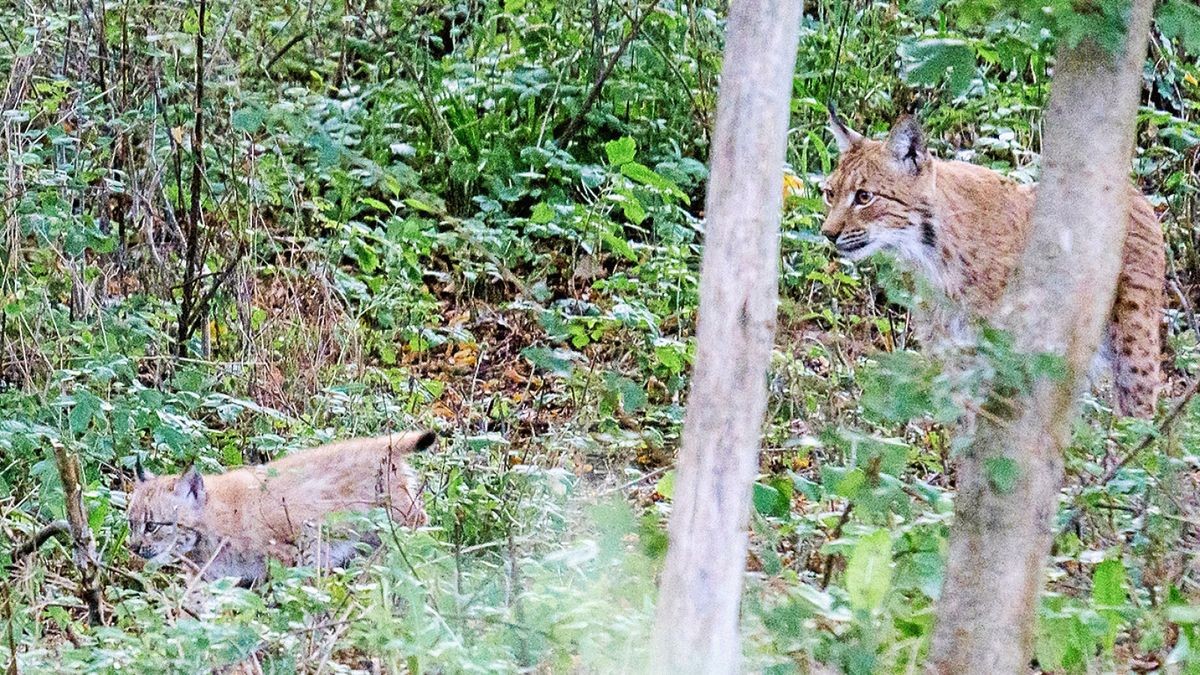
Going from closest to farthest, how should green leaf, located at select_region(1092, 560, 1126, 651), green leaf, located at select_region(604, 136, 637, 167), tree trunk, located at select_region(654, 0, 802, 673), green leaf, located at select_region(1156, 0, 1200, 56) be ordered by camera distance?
1. tree trunk, located at select_region(654, 0, 802, 673)
2. green leaf, located at select_region(1156, 0, 1200, 56)
3. green leaf, located at select_region(1092, 560, 1126, 651)
4. green leaf, located at select_region(604, 136, 637, 167)

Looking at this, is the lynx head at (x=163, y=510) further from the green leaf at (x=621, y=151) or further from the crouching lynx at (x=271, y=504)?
the green leaf at (x=621, y=151)

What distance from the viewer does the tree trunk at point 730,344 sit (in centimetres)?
271

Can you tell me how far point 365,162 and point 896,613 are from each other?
1.91m

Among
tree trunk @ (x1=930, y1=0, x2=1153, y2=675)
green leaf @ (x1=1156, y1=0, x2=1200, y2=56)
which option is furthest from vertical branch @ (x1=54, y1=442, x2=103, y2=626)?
green leaf @ (x1=1156, y1=0, x2=1200, y2=56)

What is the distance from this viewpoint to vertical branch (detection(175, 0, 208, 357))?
712 cm

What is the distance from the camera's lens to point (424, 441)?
19.8ft

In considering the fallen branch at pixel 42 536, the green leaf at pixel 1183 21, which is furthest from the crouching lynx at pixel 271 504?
the green leaf at pixel 1183 21

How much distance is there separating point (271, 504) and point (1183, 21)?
413 cm

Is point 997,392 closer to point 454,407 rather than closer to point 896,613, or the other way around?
point 896,613

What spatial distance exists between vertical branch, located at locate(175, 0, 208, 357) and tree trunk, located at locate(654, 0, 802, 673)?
4718 mm

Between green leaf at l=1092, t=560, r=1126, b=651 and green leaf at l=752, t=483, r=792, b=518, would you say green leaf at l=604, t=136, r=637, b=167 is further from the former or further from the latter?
green leaf at l=1092, t=560, r=1126, b=651

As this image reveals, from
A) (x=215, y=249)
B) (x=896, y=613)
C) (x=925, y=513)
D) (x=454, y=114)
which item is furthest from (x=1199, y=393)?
(x=454, y=114)

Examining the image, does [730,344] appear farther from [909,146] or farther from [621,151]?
[621,151]

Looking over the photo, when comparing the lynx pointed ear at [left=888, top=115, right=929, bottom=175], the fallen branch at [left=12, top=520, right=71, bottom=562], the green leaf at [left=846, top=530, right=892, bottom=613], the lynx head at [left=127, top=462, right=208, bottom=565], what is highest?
the lynx pointed ear at [left=888, top=115, right=929, bottom=175]
